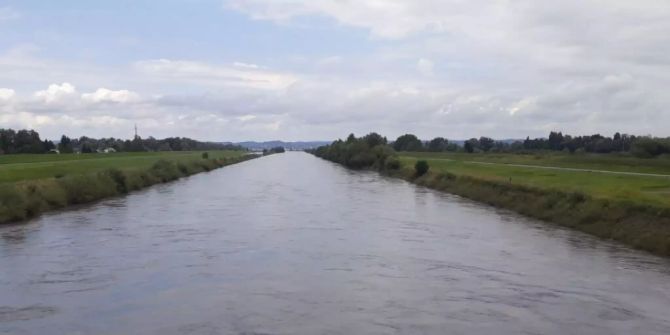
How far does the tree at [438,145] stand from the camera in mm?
147012

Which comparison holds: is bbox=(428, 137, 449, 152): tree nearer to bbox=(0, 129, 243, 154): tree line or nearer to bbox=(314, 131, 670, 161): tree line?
bbox=(314, 131, 670, 161): tree line

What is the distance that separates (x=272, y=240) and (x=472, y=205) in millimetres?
17210

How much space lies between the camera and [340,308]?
570 inches

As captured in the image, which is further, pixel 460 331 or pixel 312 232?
pixel 312 232

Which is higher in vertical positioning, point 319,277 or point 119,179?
point 119,179

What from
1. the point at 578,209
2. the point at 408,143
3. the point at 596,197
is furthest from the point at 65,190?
the point at 408,143

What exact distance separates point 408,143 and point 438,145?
7.50 metres

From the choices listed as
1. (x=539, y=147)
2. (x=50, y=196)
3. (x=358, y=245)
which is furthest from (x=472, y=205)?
(x=539, y=147)

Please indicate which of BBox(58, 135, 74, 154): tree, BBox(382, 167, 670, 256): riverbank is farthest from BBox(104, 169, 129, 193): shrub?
BBox(58, 135, 74, 154): tree

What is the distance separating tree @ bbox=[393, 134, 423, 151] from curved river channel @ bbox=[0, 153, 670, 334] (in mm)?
121614

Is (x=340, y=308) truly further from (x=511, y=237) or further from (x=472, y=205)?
(x=472, y=205)

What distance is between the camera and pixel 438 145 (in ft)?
495

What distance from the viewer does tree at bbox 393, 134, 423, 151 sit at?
498 feet

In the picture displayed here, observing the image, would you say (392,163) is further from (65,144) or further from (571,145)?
(65,144)
